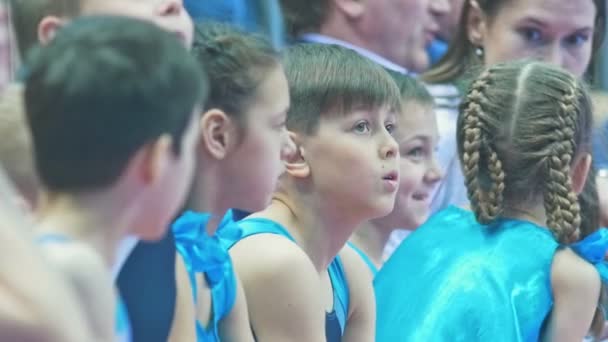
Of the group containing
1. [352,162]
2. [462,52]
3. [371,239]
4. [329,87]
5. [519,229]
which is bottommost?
[371,239]

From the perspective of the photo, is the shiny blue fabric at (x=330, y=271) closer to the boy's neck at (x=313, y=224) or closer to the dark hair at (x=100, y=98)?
the boy's neck at (x=313, y=224)

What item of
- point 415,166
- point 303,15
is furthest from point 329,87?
point 303,15

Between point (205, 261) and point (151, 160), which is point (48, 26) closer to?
point (205, 261)

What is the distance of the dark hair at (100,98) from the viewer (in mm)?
1688

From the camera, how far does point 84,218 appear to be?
1.75 metres

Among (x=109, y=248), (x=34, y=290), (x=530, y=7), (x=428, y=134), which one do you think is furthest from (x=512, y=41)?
(x=34, y=290)

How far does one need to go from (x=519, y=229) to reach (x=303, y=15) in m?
1.30

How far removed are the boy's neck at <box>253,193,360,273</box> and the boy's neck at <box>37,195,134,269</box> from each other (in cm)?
120

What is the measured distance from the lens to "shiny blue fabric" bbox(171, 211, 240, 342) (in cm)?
250

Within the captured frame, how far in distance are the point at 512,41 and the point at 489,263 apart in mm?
1242

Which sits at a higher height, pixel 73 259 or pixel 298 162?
pixel 73 259

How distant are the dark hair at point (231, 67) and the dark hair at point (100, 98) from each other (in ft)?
2.80

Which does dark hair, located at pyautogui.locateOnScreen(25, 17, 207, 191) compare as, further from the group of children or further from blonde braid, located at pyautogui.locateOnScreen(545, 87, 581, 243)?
blonde braid, located at pyautogui.locateOnScreen(545, 87, 581, 243)

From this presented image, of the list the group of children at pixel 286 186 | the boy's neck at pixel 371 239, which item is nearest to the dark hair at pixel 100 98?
the group of children at pixel 286 186
